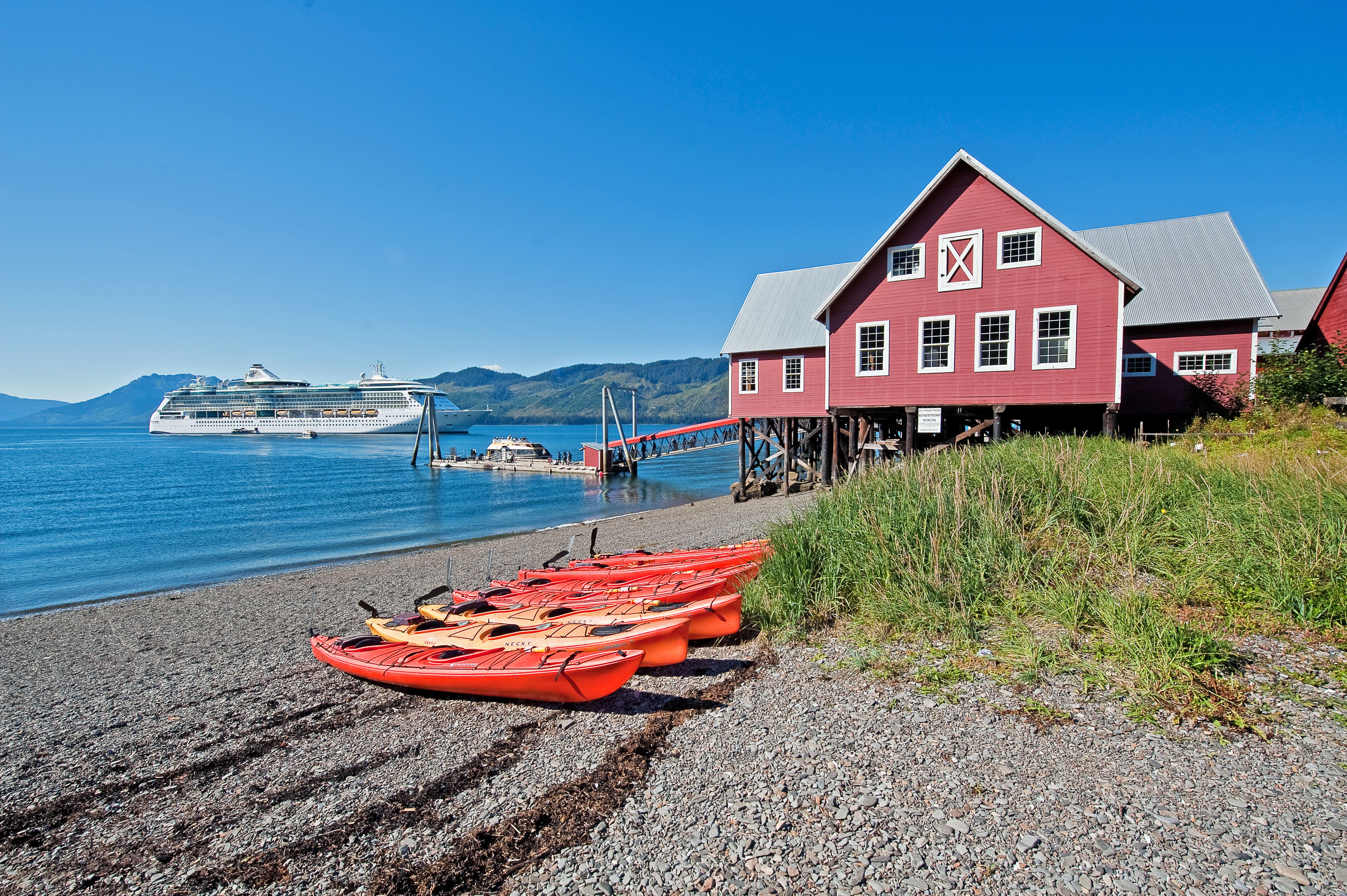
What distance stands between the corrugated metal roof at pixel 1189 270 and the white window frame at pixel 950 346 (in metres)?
6.64

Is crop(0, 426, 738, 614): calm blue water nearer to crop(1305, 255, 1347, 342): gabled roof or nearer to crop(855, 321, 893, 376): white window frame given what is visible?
crop(855, 321, 893, 376): white window frame

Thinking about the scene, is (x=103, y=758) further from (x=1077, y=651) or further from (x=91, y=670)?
(x=1077, y=651)

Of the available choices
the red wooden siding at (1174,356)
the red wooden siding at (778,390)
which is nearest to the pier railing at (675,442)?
the red wooden siding at (778,390)

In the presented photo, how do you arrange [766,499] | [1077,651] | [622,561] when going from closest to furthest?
[1077,651], [622,561], [766,499]

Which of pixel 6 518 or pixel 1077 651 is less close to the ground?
pixel 1077 651

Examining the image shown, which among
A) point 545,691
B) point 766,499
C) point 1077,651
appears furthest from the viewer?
point 766,499

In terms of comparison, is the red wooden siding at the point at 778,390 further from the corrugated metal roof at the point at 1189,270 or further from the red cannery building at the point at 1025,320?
the corrugated metal roof at the point at 1189,270

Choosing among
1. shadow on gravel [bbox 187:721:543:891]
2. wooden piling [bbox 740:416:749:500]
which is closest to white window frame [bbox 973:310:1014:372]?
wooden piling [bbox 740:416:749:500]

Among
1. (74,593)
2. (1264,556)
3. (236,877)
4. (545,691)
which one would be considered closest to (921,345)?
(1264,556)

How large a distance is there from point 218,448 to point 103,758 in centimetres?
10236

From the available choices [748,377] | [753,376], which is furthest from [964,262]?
[748,377]

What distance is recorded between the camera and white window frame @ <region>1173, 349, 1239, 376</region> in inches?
815

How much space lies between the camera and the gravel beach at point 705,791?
148 inches

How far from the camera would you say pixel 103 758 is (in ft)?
22.1
